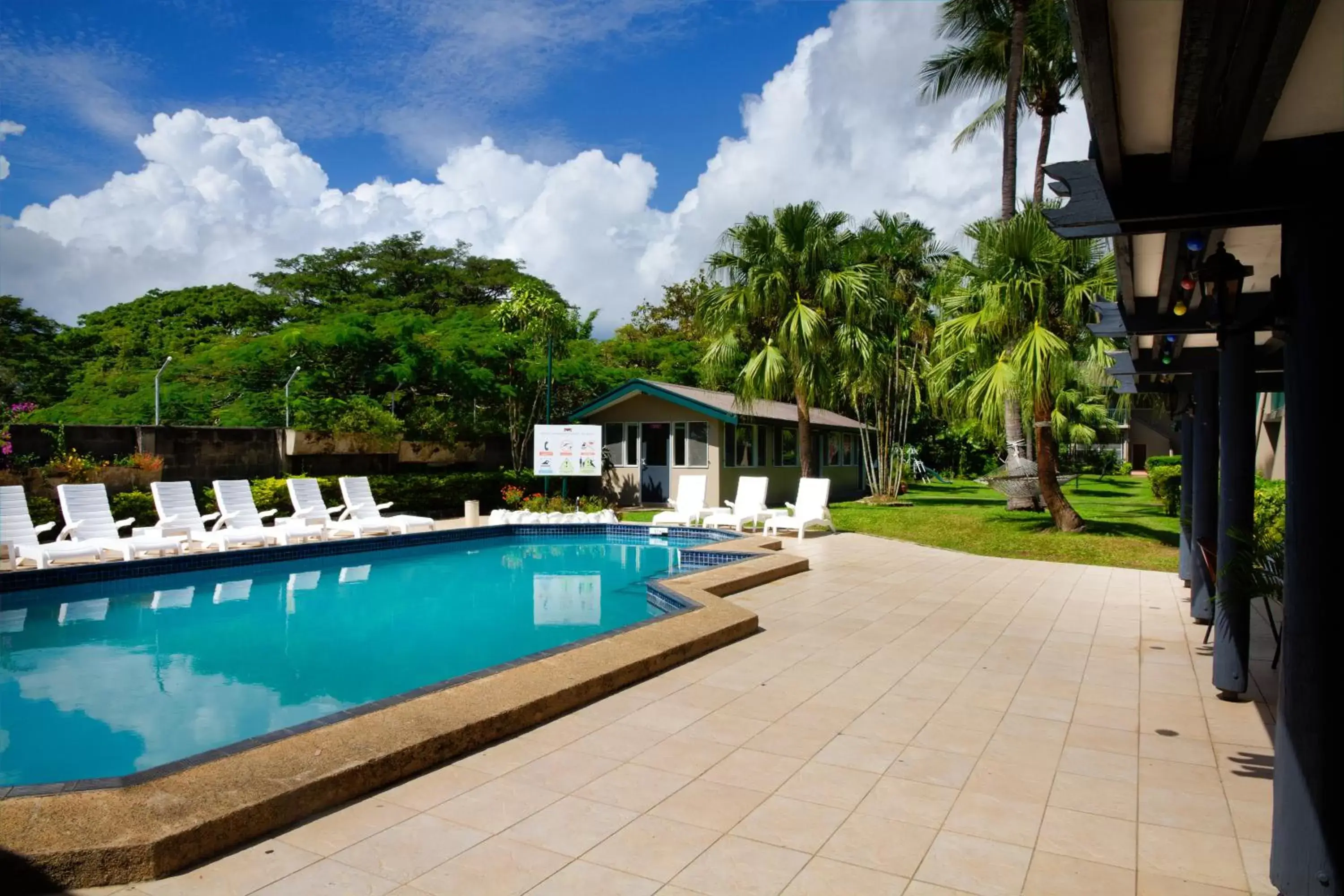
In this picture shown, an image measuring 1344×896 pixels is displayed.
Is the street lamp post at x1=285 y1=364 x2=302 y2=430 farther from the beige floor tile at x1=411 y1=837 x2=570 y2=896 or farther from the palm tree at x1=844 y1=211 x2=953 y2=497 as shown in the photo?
the beige floor tile at x1=411 y1=837 x2=570 y2=896

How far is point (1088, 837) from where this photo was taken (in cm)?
324

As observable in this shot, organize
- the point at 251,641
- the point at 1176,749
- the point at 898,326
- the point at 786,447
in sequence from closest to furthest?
the point at 1176,749 → the point at 251,641 → the point at 898,326 → the point at 786,447

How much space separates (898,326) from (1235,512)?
1721cm

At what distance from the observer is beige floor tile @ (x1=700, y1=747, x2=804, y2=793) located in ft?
12.3

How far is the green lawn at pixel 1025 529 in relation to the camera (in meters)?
12.2

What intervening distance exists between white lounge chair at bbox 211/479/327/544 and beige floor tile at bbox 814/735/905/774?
1090 cm

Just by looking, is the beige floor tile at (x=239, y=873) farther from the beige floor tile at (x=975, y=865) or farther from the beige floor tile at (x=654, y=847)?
the beige floor tile at (x=975, y=865)

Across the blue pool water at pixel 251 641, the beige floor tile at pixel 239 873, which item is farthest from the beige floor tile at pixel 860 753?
the blue pool water at pixel 251 641

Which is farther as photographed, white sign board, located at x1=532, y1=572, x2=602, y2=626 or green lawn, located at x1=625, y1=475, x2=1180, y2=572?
green lawn, located at x1=625, y1=475, x2=1180, y2=572

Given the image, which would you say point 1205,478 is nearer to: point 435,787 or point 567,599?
point 435,787

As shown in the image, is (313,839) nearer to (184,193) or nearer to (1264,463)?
(1264,463)

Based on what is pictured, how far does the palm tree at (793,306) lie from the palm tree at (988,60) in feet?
11.6

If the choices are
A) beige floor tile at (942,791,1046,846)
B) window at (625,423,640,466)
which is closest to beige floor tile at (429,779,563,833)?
beige floor tile at (942,791,1046,846)

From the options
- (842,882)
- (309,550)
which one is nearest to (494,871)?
(842,882)
